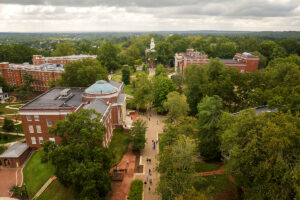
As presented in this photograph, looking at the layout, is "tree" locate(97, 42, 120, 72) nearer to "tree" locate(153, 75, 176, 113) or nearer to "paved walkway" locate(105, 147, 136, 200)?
"tree" locate(153, 75, 176, 113)

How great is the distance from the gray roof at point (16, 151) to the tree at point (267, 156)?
34.0m

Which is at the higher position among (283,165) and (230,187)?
(283,165)

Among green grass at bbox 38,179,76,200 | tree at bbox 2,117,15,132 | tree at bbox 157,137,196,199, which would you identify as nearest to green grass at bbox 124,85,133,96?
tree at bbox 2,117,15,132

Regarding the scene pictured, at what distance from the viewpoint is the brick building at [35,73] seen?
76062 millimetres

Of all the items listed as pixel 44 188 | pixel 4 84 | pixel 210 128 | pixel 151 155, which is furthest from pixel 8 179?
pixel 4 84

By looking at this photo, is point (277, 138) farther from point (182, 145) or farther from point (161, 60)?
point (161, 60)

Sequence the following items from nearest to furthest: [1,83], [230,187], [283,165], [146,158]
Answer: [283,165], [230,187], [146,158], [1,83]

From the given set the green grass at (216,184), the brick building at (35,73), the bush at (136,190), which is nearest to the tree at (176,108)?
the green grass at (216,184)

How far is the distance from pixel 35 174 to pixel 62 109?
1143cm

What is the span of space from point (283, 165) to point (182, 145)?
1002 centimetres

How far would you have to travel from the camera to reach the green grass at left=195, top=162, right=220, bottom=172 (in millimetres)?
30681

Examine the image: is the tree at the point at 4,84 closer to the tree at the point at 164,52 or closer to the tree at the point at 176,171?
the tree at the point at 164,52

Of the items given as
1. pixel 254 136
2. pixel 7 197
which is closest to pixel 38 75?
pixel 7 197

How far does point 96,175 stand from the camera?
2336 cm
